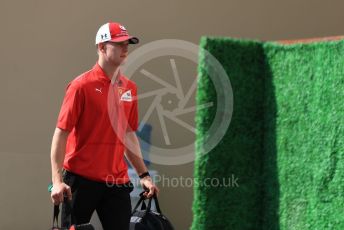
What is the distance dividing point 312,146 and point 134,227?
1.97m

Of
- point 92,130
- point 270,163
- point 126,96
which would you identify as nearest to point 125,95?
point 126,96

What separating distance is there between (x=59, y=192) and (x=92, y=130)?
0.49m

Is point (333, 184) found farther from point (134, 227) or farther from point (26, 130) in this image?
point (26, 130)

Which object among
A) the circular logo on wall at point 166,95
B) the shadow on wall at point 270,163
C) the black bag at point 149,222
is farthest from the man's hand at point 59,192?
the circular logo on wall at point 166,95

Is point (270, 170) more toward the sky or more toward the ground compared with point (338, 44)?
more toward the ground

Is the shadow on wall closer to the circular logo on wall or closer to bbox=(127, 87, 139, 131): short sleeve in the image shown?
bbox=(127, 87, 139, 131): short sleeve

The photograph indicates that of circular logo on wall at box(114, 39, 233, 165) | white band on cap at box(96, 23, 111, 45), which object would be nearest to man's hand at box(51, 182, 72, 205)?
white band on cap at box(96, 23, 111, 45)

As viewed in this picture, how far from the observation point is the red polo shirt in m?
3.97

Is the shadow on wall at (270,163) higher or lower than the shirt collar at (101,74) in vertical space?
lower

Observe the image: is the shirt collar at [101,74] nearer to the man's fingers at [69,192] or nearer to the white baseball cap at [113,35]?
the white baseball cap at [113,35]

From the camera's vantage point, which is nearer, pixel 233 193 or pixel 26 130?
pixel 233 193

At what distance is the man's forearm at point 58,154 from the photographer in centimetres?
381

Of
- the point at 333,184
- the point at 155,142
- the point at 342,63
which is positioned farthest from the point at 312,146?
the point at 155,142

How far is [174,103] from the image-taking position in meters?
6.61
